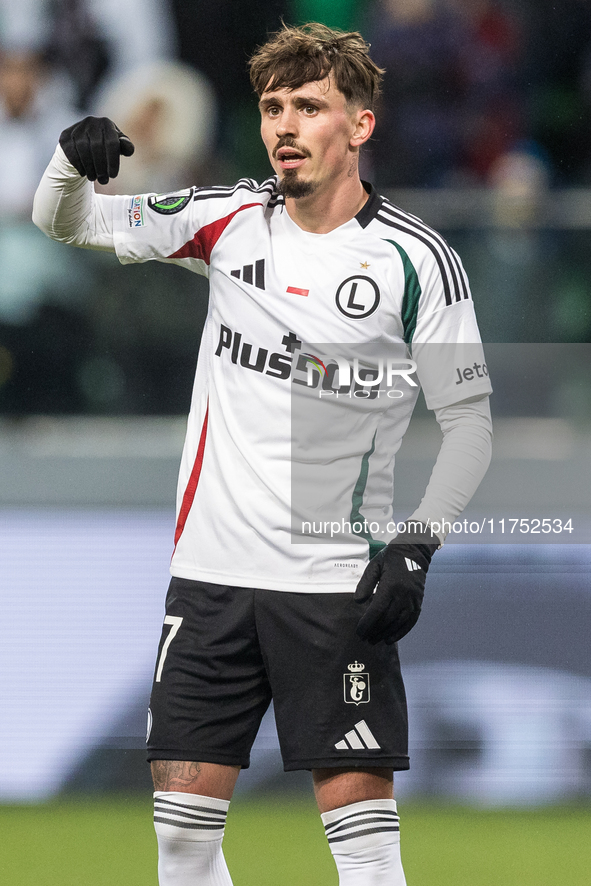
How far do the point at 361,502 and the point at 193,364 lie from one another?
1.09 metres

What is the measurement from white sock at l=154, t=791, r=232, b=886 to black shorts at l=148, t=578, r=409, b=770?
72 mm

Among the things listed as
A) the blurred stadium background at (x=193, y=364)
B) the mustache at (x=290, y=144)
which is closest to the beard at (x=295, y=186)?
the mustache at (x=290, y=144)

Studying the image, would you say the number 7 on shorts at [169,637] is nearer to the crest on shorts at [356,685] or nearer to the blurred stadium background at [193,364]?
the crest on shorts at [356,685]

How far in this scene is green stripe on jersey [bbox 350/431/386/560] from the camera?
5.96ft

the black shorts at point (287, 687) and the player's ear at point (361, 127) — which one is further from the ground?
the player's ear at point (361, 127)

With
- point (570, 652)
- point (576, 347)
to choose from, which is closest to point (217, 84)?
point (576, 347)

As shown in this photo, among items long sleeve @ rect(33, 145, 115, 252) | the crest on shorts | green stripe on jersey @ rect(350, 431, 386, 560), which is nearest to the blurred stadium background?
long sleeve @ rect(33, 145, 115, 252)

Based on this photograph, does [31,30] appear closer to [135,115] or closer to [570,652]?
[135,115]

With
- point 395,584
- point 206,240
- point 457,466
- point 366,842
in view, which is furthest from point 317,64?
point 366,842

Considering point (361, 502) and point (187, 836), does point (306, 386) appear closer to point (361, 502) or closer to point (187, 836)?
point (361, 502)

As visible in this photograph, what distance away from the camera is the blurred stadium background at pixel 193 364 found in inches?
107

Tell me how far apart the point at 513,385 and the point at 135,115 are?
3.83 ft

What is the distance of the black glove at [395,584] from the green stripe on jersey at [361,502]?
59 mm

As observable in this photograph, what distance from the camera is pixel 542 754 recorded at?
9.04 ft
